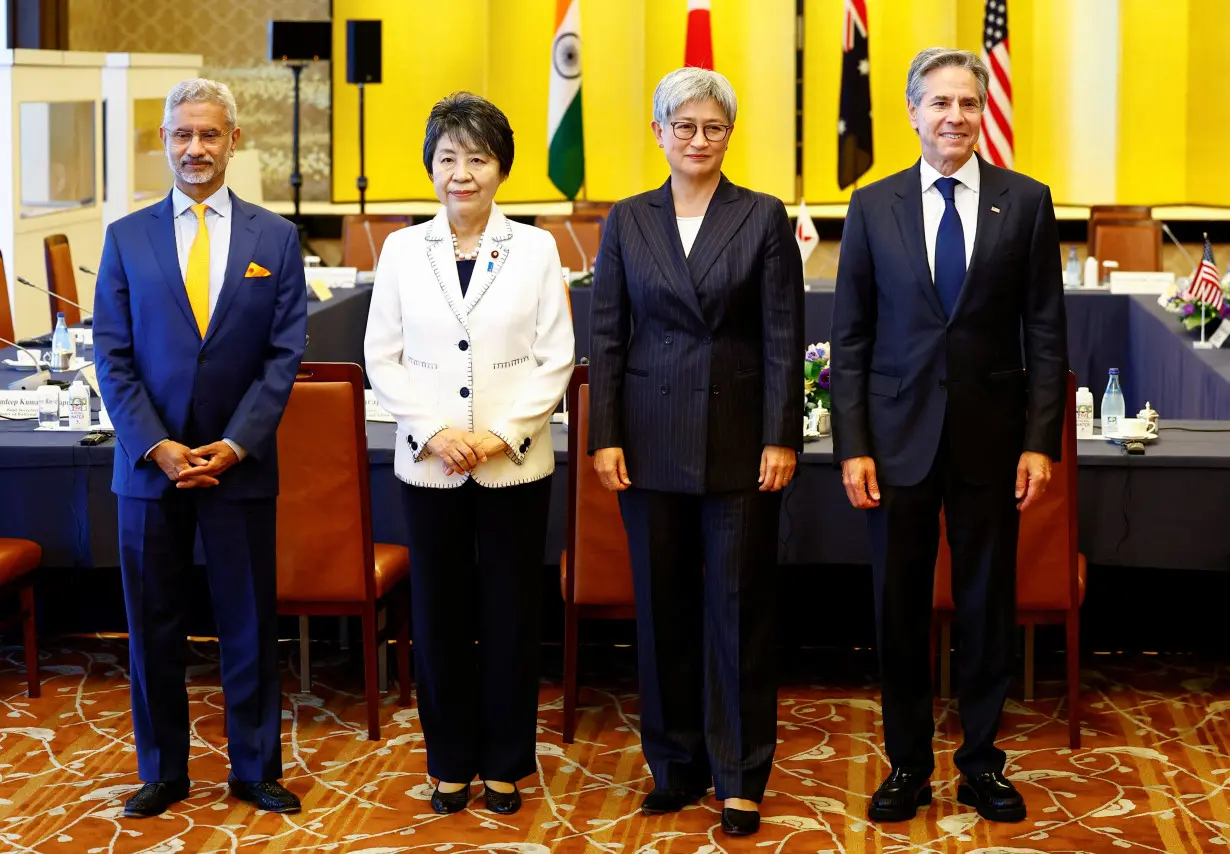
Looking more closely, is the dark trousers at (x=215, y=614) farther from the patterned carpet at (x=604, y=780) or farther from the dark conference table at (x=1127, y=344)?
the dark conference table at (x=1127, y=344)

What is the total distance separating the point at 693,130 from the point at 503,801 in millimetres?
1439

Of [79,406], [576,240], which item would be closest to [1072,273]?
[576,240]

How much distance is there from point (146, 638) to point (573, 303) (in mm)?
4520

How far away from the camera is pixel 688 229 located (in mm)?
3225

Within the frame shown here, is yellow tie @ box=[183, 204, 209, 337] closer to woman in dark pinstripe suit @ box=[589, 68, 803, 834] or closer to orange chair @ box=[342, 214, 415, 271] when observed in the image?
woman in dark pinstripe suit @ box=[589, 68, 803, 834]

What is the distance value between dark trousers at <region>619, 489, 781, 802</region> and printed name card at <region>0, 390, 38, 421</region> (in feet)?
6.77

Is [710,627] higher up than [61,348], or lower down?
lower down

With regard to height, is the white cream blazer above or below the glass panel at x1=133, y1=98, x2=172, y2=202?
below

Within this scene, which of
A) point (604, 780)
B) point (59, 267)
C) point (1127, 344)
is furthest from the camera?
point (59, 267)

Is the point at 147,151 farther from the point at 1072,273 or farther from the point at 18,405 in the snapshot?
the point at 18,405

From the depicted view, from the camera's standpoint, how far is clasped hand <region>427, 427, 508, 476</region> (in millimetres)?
3160

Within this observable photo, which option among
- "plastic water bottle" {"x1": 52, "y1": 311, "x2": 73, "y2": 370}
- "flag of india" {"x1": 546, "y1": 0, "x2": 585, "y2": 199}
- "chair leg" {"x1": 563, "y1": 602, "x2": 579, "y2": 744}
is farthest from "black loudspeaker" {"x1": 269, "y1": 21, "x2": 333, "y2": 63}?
"chair leg" {"x1": 563, "y1": 602, "x2": 579, "y2": 744}

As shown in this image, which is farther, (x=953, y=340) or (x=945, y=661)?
(x=945, y=661)

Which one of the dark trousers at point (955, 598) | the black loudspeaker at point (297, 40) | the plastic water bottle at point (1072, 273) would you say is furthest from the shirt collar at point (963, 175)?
the black loudspeaker at point (297, 40)
